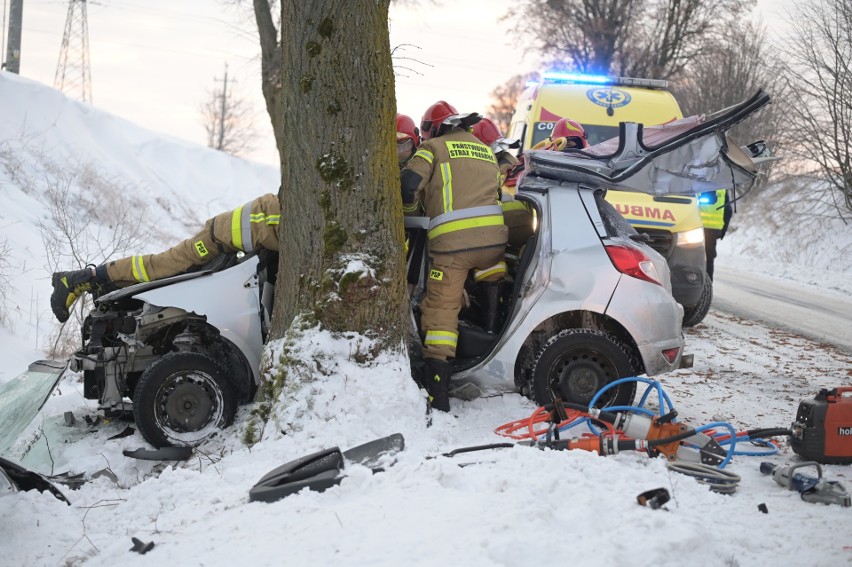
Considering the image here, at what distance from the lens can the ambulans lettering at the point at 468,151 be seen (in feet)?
16.9

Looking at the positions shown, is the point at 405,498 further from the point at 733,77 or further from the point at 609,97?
the point at 733,77

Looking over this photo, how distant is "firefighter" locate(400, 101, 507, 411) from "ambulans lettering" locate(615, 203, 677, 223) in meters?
2.89

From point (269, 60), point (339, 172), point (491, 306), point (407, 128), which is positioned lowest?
point (491, 306)

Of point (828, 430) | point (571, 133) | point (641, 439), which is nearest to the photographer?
point (828, 430)

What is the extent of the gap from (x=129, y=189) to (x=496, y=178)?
16974 mm

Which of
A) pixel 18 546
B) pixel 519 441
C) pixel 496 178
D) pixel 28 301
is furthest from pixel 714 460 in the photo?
pixel 28 301

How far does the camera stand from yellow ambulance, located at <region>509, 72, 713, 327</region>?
25.2 ft

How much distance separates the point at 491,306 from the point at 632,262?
0.99 metres

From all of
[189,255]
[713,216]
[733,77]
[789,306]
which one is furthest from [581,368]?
[733,77]

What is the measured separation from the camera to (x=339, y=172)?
448 cm

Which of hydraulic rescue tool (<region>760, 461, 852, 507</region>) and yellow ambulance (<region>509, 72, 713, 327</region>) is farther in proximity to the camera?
yellow ambulance (<region>509, 72, 713, 327</region>)

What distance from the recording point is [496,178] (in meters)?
5.25

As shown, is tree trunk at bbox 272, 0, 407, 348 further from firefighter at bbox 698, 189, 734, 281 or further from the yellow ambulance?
firefighter at bbox 698, 189, 734, 281

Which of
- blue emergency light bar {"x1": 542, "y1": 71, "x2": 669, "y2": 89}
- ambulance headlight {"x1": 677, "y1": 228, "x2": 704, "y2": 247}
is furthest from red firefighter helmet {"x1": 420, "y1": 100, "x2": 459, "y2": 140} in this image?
blue emergency light bar {"x1": 542, "y1": 71, "x2": 669, "y2": 89}
